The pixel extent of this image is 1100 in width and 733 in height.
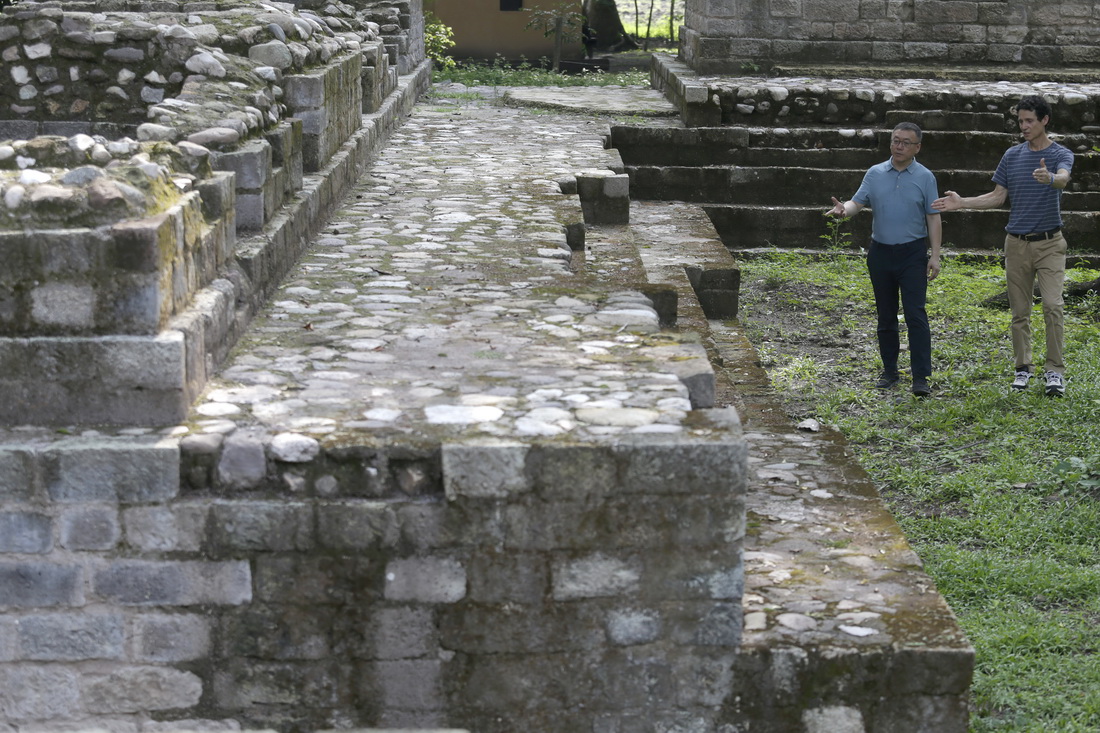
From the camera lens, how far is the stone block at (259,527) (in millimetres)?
3781

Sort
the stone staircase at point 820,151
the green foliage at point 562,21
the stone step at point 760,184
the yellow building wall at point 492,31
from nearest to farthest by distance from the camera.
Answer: the stone staircase at point 820,151
the stone step at point 760,184
the green foliage at point 562,21
the yellow building wall at point 492,31

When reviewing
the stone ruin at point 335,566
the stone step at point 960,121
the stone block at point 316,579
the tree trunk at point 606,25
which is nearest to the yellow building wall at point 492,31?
the tree trunk at point 606,25

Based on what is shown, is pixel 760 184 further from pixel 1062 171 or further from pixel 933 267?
pixel 1062 171

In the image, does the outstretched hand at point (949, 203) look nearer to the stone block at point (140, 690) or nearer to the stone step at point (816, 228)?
the stone step at point (816, 228)

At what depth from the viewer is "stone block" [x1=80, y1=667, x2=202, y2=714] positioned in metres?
3.88

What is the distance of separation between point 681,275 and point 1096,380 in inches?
100

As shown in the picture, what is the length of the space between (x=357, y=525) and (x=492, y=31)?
21573 millimetres

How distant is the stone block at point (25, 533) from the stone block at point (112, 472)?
0.09m

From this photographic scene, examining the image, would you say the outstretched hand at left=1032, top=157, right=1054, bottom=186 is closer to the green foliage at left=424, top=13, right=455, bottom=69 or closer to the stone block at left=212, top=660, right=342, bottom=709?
the stone block at left=212, top=660, right=342, bottom=709

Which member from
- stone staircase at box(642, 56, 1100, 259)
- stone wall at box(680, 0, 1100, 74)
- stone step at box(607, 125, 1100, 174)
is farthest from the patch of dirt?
stone wall at box(680, 0, 1100, 74)

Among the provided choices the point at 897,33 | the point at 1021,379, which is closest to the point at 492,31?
the point at 897,33

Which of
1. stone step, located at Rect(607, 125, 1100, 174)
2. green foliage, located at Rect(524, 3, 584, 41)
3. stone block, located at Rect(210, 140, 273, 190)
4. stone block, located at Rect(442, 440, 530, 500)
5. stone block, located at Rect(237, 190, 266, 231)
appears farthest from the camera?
green foliage, located at Rect(524, 3, 584, 41)

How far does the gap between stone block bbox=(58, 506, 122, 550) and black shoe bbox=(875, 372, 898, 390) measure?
5035 mm

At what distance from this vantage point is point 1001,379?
25.1ft
